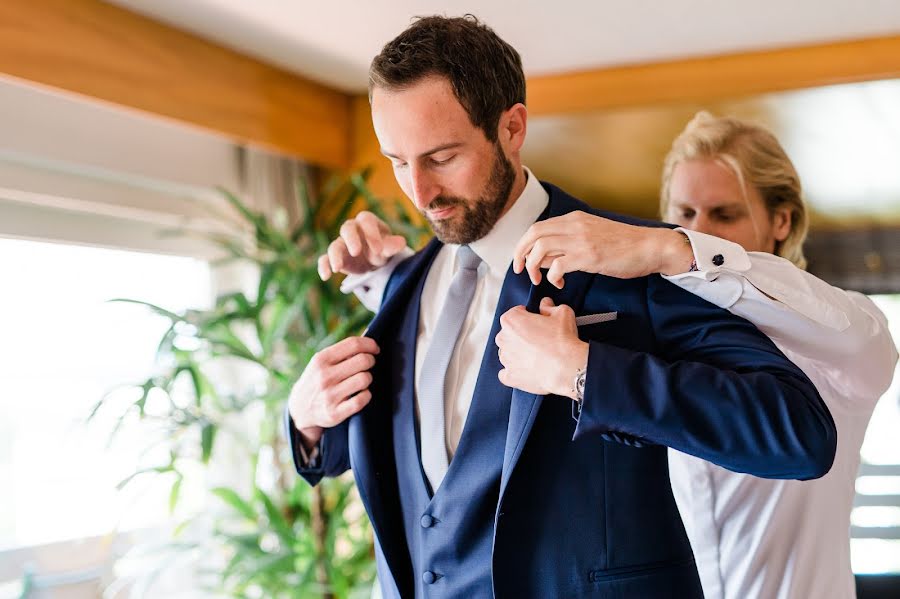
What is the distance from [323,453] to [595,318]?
58cm

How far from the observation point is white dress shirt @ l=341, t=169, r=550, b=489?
1443mm

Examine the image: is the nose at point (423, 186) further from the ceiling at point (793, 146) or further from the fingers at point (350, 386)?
the ceiling at point (793, 146)

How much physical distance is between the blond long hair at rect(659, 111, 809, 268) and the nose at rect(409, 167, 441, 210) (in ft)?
2.83

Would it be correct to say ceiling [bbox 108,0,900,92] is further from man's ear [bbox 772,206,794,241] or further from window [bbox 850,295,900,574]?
man's ear [bbox 772,206,794,241]

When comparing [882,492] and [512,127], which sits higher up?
[512,127]

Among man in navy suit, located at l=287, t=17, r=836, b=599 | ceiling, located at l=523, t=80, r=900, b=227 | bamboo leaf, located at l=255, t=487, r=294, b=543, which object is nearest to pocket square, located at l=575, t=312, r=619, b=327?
man in navy suit, located at l=287, t=17, r=836, b=599

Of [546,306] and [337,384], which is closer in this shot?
[546,306]

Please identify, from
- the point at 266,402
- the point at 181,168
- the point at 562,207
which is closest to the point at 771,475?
the point at 562,207

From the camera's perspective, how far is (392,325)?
5.23ft

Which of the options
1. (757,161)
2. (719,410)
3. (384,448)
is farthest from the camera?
(757,161)

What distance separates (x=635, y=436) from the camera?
1183 millimetres

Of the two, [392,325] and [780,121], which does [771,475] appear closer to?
[392,325]

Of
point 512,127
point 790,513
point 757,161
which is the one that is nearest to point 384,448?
point 512,127

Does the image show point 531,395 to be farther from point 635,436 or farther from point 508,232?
point 508,232
